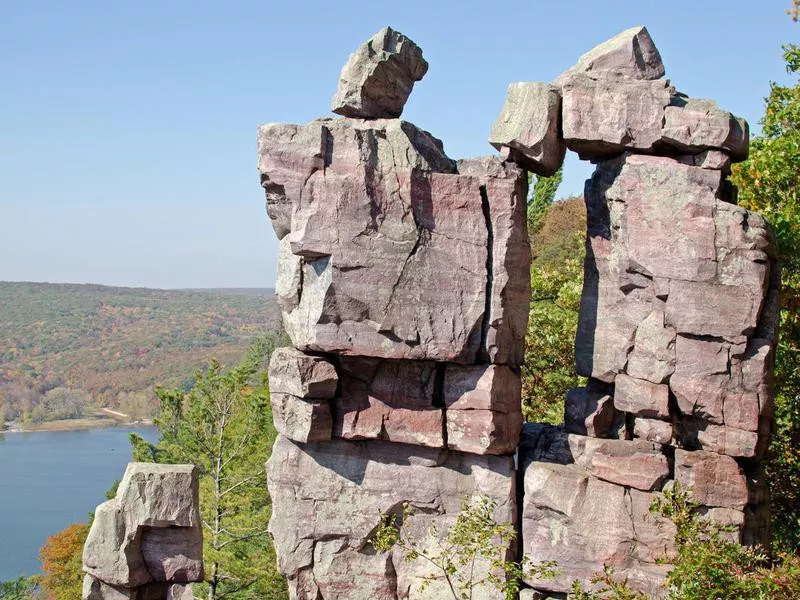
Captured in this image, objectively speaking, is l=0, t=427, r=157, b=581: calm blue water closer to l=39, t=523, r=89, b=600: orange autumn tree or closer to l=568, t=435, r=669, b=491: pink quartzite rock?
l=39, t=523, r=89, b=600: orange autumn tree

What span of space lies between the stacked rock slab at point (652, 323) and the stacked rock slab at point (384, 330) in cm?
84

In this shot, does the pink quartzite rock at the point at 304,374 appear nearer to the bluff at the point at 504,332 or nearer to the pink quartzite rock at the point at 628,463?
the bluff at the point at 504,332

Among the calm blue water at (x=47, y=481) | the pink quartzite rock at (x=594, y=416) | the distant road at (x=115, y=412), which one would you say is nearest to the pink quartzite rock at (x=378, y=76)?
the pink quartzite rock at (x=594, y=416)

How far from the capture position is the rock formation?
1184 centimetres

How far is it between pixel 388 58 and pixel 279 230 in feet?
9.12

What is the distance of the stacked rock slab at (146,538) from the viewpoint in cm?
1160

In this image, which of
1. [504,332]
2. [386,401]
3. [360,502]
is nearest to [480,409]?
[504,332]

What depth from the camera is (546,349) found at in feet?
63.8

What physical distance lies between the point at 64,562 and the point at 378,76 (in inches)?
1475

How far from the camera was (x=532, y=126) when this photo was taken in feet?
40.8

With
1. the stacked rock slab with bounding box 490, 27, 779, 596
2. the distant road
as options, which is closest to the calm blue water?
the distant road

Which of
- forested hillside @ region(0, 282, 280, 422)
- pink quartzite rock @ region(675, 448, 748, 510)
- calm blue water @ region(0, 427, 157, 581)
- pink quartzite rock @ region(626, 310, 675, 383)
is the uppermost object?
pink quartzite rock @ region(626, 310, 675, 383)

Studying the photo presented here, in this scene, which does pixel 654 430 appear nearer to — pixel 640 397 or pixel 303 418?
pixel 640 397

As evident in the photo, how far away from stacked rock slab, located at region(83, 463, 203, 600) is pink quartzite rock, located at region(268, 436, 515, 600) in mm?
1551
